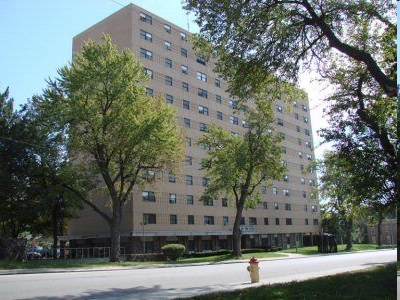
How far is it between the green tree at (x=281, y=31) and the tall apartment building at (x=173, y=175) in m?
28.8

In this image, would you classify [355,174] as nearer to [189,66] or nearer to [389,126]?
[389,126]

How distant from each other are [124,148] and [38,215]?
14.6 metres

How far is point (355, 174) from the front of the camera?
1745 cm

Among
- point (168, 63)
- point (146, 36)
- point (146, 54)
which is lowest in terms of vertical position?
point (146, 54)

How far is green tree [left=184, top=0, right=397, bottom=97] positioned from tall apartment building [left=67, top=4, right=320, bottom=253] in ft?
94.3

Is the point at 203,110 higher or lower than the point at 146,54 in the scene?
lower

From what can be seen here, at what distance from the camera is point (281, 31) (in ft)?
58.9

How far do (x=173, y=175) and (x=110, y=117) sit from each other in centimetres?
1588

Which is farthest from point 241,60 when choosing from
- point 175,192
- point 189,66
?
point 189,66

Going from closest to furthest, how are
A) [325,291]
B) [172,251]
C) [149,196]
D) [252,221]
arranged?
[325,291], [172,251], [149,196], [252,221]

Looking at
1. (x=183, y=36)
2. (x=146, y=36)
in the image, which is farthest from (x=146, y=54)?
(x=183, y=36)

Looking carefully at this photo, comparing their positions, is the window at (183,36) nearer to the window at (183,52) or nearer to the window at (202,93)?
the window at (183,52)

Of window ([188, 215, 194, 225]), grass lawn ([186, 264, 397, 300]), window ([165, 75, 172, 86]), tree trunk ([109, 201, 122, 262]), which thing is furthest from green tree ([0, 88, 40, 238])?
grass lawn ([186, 264, 397, 300])

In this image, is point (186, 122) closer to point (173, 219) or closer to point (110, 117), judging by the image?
point (173, 219)
